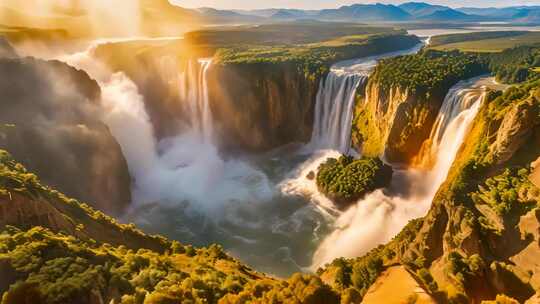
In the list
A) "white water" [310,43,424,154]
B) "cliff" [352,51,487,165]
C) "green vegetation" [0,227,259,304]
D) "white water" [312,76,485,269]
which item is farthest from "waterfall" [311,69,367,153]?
"green vegetation" [0,227,259,304]

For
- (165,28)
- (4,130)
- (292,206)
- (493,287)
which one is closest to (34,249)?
(493,287)

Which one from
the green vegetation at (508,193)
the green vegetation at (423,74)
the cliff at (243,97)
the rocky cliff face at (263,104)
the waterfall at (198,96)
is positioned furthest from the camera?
the waterfall at (198,96)

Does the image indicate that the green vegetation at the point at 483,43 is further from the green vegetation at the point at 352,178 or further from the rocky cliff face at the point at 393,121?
the green vegetation at the point at 352,178

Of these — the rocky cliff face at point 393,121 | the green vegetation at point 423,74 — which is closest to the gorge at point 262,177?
the rocky cliff face at point 393,121

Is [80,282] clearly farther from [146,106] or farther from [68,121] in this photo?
[146,106]

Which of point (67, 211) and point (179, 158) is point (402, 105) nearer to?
point (179, 158)

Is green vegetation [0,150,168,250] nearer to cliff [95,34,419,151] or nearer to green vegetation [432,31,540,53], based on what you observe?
cliff [95,34,419,151]
